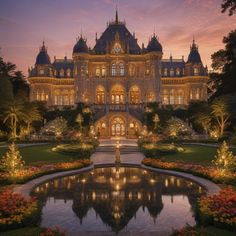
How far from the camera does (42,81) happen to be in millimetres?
90000

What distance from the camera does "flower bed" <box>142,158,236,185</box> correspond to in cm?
2136

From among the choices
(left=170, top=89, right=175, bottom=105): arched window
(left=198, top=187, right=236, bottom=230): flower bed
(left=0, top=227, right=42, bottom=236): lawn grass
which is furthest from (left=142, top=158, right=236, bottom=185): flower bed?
(left=170, top=89, right=175, bottom=105): arched window

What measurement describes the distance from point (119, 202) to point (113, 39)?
239 feet

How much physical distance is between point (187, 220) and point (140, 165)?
15.0 metres

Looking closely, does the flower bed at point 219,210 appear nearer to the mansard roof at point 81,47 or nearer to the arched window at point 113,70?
the arched window at point 113,70

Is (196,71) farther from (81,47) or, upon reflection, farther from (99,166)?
(99,166)

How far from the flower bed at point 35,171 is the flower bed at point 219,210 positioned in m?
11.6

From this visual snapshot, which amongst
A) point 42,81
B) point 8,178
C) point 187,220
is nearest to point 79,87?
point 42,81

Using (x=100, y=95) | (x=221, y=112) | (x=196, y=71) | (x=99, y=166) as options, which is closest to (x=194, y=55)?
(x=196, y=71)

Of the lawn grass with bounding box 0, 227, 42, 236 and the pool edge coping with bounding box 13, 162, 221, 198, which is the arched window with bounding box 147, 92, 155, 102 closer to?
the pool edge coping with bounding box 13, 162, 221, 198

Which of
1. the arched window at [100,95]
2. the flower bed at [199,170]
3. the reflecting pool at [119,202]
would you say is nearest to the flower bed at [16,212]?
the reflecting pool at [119,202]

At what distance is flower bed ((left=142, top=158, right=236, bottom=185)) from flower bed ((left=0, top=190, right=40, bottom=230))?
11674 millimetres

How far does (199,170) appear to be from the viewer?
24328 millimetres

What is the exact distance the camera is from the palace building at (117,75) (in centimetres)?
8544
